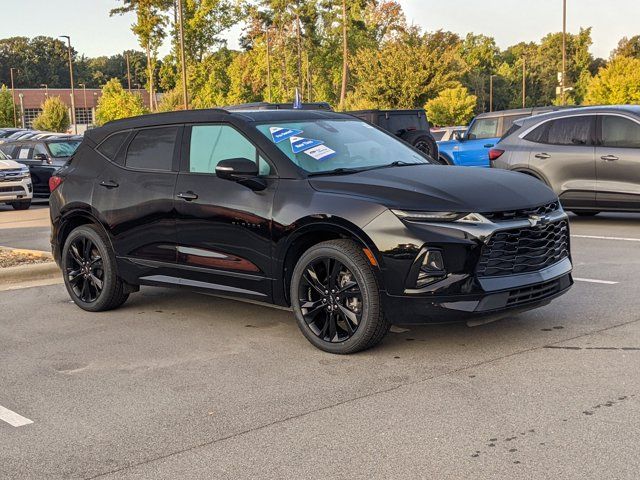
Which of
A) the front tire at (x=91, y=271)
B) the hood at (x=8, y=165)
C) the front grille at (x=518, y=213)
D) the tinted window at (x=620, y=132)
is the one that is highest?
the tinted window at (x=620, y=132)

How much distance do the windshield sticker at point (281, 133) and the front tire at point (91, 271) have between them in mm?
1951

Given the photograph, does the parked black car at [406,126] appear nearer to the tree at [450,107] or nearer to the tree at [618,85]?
the tree at [618,85]

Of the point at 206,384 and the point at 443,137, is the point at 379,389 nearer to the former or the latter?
the point at 206,384

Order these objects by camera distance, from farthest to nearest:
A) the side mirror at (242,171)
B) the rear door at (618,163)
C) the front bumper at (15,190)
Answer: the front bumper at (15,190), the rear door at (618,163), the side mirror at (242,171)

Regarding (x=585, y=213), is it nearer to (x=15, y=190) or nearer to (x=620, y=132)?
(x=620, y=132)

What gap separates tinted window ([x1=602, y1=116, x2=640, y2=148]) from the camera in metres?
12.2

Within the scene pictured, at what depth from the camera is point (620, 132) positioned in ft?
40.5

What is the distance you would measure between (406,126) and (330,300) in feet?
39.3

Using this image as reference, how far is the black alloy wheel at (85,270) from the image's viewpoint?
759 cm

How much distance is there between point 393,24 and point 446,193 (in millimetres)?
72460

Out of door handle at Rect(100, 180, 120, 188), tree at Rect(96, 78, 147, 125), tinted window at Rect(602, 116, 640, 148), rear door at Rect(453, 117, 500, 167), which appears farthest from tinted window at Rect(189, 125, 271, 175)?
tree at Rect(96, 78, 147, 125)

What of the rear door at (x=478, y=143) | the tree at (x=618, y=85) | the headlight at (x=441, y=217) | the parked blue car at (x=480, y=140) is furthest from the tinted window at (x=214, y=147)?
the tree at (x=618, y=85)

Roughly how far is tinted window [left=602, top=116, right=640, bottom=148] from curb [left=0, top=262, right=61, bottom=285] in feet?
26.0

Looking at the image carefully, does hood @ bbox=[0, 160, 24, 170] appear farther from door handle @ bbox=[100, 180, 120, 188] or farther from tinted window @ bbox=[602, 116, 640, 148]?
tinted window @ bbox=[602, 116, 640, 148]
